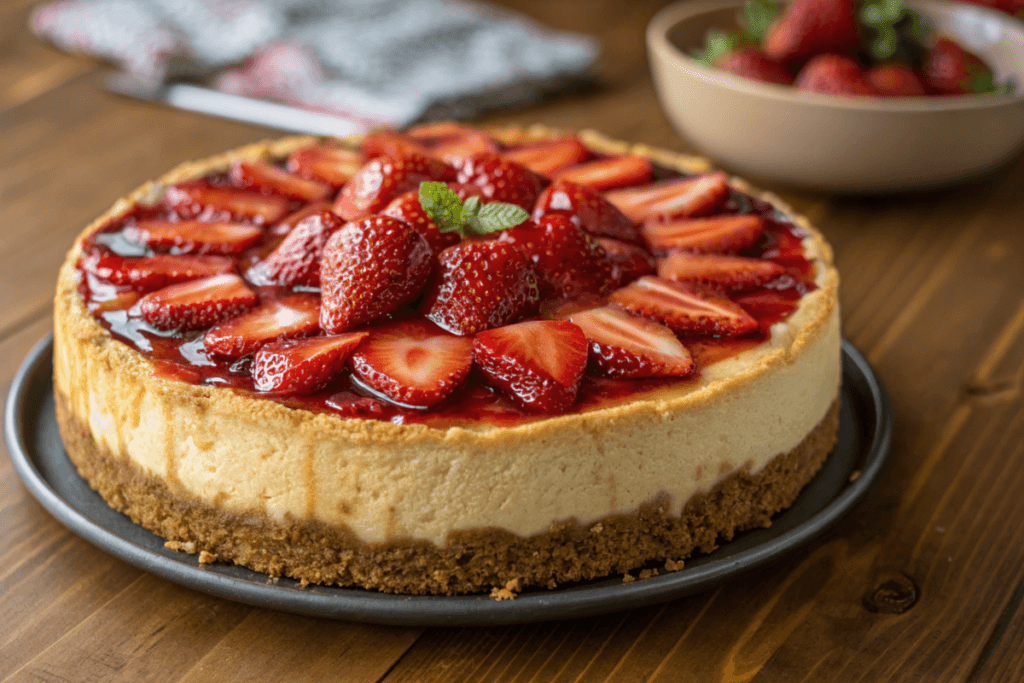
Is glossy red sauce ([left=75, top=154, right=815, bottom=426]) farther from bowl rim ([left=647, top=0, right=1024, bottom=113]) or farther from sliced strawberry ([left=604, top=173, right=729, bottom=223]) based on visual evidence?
bowl rim ([left=647, top=0, right=1024, bottom=113])

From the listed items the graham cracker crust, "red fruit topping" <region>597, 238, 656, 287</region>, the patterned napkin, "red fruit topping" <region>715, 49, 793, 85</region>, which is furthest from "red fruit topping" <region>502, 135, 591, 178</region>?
the patterned napkin

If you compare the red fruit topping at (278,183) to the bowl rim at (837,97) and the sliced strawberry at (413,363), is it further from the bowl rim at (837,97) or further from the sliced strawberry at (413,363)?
the bowl rim at (837,97)

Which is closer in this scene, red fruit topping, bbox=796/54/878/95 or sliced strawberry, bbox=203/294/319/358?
sliced strawberry, bbox=203/294/319/358

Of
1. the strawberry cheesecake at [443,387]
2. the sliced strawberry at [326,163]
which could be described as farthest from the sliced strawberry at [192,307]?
the sliced strawberry at [326,163]

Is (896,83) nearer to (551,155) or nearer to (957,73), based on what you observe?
(957,73)

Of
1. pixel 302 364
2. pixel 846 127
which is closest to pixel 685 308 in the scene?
pixel 302 364

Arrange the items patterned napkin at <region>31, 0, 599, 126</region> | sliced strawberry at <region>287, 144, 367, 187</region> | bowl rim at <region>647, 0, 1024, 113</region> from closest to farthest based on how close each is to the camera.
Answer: sliced strawberry at <region>287, 144, 367, 187</region> < bowl rim at <region>647, 0, 1024, 113</region> < patterned napkin at <region>31, 0, 599, 126</region>

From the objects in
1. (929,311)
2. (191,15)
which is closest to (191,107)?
(191,15)
